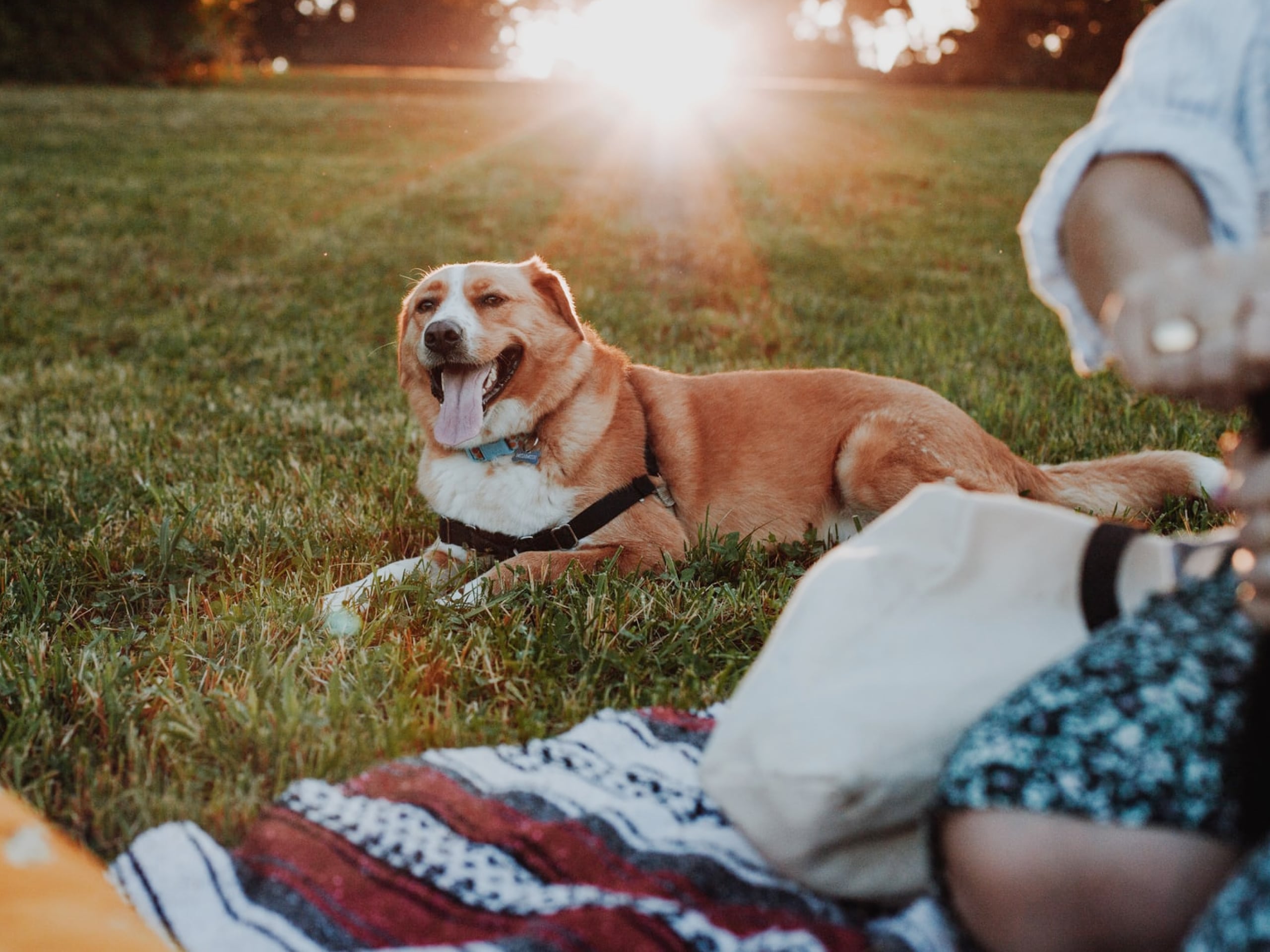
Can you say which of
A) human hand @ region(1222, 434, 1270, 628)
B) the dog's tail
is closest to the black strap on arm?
the dog's tail

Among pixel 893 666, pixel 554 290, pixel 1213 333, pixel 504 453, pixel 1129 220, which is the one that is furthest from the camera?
pixel 554 290

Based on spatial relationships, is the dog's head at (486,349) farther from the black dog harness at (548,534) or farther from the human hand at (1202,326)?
the human hand at (1202,326)

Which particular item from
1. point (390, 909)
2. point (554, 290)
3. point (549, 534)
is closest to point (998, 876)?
point (390, 909)

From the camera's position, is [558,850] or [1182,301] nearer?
[1182,301]

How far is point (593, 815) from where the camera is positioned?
172cm

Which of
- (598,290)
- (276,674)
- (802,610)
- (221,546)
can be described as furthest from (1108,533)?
(598,290)

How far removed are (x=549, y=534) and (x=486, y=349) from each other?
0.66m

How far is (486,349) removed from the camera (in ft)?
10.6

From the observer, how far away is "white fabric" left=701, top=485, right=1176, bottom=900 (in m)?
1.26

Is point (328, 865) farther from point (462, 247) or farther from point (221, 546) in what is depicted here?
point (462, 247)

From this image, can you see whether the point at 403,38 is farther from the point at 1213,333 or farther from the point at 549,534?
the point at 1213,333

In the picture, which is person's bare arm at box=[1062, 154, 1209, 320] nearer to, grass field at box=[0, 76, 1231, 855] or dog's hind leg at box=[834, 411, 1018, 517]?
grass field at box=[0, 76, 1231, 855]

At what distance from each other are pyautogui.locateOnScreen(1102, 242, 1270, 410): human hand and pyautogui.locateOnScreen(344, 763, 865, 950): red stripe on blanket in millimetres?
907

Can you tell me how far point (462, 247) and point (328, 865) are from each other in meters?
8.10
